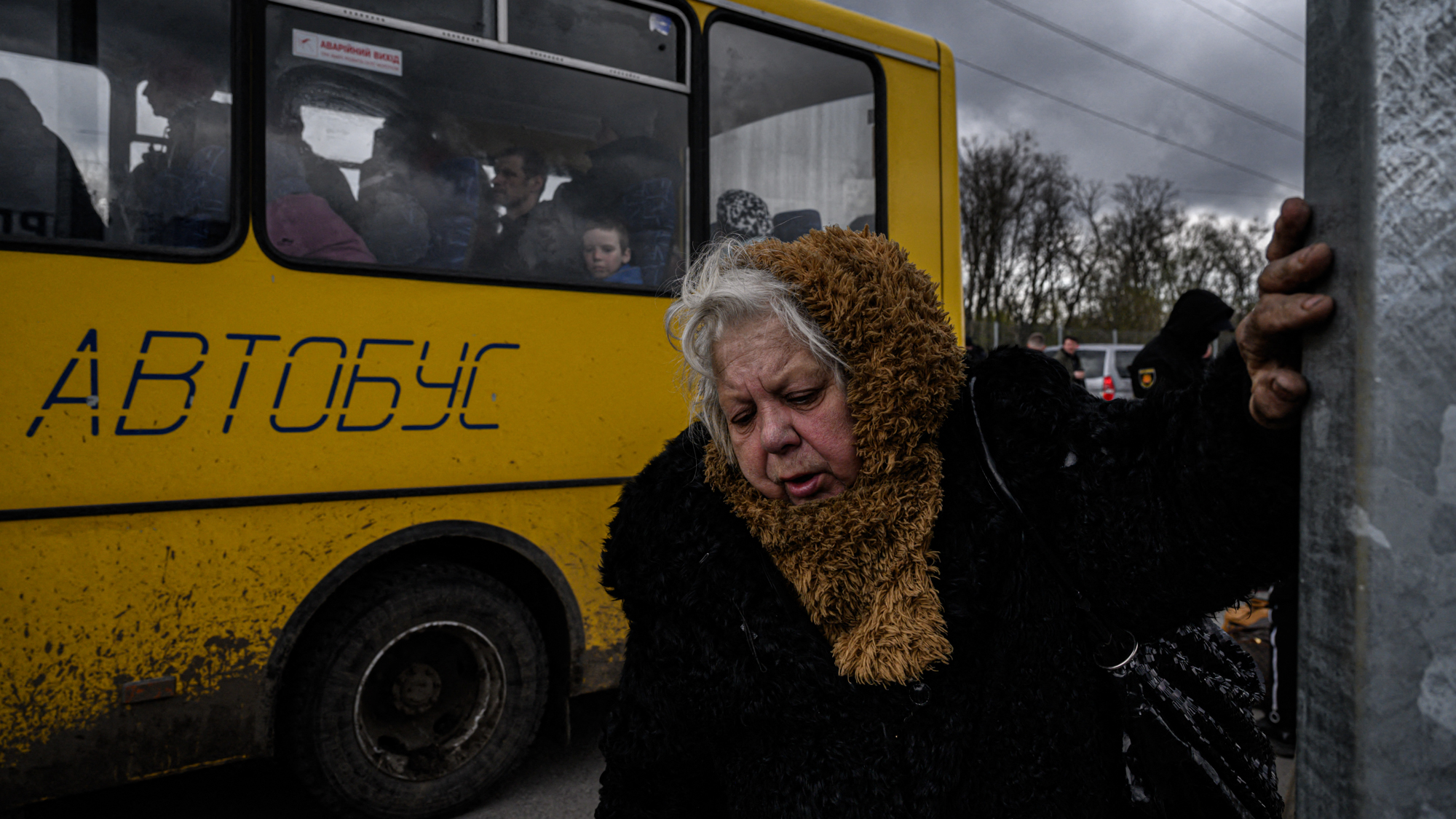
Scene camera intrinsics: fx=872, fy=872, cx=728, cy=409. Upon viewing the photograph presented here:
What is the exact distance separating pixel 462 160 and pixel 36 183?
1233 millimetres

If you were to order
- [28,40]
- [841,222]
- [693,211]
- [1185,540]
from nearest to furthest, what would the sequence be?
[1185,540]
[28,40]
[693,211]
[841,222]

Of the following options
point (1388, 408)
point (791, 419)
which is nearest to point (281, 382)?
point (791, 419)

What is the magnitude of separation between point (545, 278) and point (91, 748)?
6.56ft

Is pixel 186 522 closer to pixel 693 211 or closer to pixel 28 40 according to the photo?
pixel 28 40

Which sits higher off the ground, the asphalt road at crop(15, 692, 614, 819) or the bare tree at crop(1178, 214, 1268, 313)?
the bare tree at crop(1178, 214, 1268, 313)

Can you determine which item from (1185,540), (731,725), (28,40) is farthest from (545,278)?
(1185,540)

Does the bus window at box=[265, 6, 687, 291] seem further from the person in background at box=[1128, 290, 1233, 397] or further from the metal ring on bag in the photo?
the person in background at box=[1128, 290, 1233, 397]

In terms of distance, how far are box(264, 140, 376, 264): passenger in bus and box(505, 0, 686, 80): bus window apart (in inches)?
35.2

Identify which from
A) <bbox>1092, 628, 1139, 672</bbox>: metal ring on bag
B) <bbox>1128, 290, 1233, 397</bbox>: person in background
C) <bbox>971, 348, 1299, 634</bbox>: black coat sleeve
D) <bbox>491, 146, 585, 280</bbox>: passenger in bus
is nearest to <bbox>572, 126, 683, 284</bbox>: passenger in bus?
<bbox>491, 146, 585, 280</bbox>: passenger in bus

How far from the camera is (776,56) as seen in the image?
3.78 metres

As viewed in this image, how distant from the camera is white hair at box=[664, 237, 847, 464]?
1406mm

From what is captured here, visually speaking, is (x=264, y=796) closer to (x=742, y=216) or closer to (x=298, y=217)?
(x=298, y=217)

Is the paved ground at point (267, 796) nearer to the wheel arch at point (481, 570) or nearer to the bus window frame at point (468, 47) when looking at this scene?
the wheel arch at point (481, 570)

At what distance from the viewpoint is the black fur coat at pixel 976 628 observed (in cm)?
110
